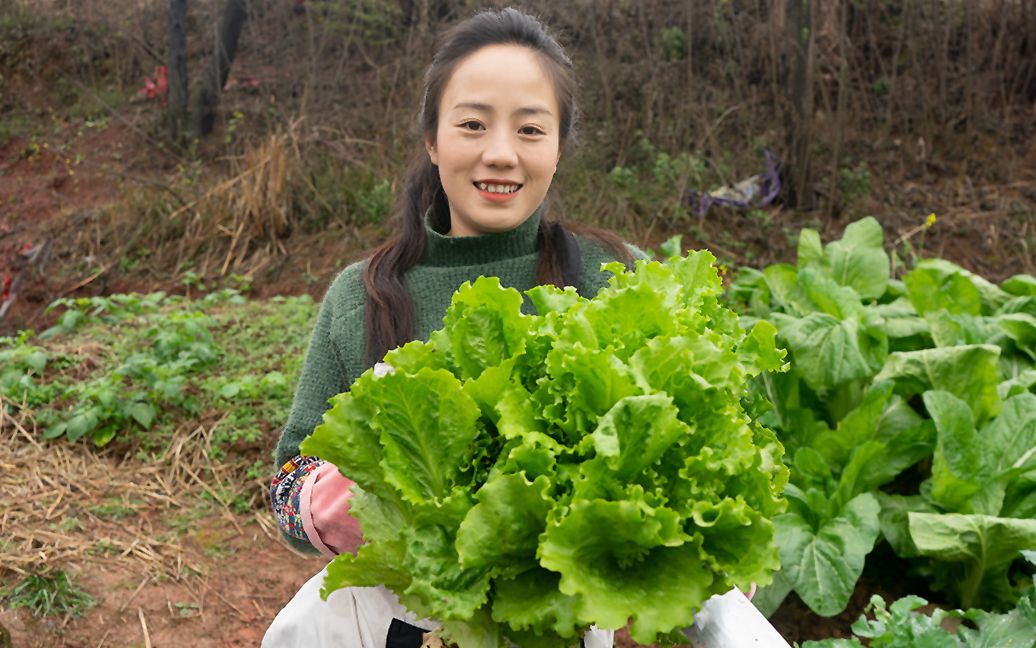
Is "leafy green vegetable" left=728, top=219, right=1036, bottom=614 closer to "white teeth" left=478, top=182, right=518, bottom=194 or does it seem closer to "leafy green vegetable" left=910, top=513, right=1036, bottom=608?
"leafy green vegetable" left=910, top=513, right=1036, bottom=608

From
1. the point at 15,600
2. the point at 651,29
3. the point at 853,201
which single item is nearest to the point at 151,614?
the point at 15,600

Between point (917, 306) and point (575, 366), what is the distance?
142 inches

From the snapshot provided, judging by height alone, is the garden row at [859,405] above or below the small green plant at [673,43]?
below

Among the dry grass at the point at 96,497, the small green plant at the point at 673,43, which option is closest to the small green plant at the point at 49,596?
A: the dry grass at the point at 96,497

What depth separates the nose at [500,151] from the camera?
2.01m

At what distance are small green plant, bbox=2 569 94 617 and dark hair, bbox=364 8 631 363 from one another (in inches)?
82.1

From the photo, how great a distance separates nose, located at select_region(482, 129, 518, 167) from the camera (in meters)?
2.01

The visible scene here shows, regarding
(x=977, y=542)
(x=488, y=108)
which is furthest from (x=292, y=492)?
(x=977, y=542)

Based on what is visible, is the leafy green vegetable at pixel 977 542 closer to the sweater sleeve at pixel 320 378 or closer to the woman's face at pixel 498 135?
the woman's face at pixel 498 135

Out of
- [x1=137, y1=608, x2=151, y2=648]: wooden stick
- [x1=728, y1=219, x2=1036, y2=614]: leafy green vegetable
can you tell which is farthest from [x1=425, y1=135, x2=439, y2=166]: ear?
[x1=137, y1=608, x2=151, y2=648]: wooden stick

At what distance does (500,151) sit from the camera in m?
2.01

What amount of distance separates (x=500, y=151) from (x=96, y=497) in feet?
10.7

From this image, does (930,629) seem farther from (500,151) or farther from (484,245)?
(500,151)

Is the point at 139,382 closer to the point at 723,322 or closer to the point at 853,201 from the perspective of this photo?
the point at 723,322
